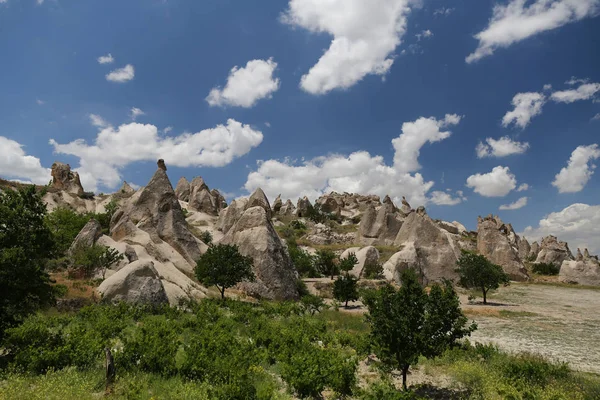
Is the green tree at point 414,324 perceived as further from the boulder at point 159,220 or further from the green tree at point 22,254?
the boulder at point 159,220

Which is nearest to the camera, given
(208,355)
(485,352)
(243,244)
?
(208,355)

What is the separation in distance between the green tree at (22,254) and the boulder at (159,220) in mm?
20791

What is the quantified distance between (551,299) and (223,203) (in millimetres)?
72947

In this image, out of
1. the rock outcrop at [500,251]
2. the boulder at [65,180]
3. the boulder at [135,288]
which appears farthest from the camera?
the boulder at [65,180]

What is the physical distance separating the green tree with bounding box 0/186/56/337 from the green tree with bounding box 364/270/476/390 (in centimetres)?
1049

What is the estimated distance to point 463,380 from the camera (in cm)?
1054

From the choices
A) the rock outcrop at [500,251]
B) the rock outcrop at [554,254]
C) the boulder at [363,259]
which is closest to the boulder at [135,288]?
the boulder at [363,259]

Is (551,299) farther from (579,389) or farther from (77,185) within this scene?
(77,185)

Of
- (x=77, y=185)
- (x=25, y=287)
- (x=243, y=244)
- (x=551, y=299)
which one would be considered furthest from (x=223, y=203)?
(x=25, y=287)

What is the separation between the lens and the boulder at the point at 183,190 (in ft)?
289

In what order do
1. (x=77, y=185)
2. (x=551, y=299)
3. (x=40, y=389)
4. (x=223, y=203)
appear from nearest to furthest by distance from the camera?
1. (x=40, y=389)
2. (x=551, y=299)
3. (x=77, y=185)
4. (x=223, y=203)

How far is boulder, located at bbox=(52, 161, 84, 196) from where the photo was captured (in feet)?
245

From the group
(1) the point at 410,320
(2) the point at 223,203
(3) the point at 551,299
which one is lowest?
(3) the point at 551,299

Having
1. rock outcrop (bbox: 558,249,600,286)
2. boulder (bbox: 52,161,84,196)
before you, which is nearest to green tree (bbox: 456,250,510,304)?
rock outcrop (bbox: 558,249,600,286)
